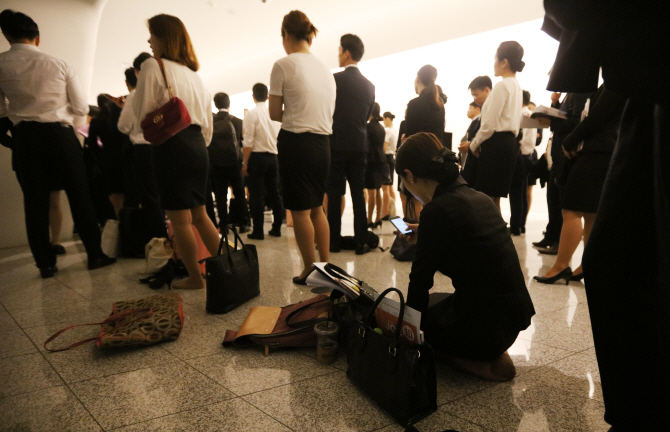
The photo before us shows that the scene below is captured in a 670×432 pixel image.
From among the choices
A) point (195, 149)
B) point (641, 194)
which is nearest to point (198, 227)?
point (195, 149)

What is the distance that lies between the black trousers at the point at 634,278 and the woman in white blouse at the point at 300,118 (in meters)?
1.91

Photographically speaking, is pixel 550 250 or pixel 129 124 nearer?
pixel 129 124

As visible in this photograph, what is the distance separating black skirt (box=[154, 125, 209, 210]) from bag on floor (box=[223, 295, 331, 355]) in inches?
36.3

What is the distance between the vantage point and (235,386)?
4.61 ft

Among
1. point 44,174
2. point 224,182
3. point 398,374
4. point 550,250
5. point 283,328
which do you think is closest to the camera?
point 398,374

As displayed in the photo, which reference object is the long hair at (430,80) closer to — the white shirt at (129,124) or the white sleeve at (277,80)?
the white sleeve at (277,80)

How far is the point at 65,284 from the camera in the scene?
274 cm

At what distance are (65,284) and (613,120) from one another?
3.86m

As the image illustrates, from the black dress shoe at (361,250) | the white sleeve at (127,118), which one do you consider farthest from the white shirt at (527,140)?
the white sleeve at (127,118)

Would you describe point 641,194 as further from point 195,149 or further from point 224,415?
point 195,149

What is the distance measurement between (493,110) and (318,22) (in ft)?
18.1

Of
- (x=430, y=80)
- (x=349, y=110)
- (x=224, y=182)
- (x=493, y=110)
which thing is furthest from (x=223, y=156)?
(x=493, y=110)

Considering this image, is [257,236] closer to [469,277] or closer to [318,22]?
[469,277]

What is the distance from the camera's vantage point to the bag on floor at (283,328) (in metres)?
1.65
